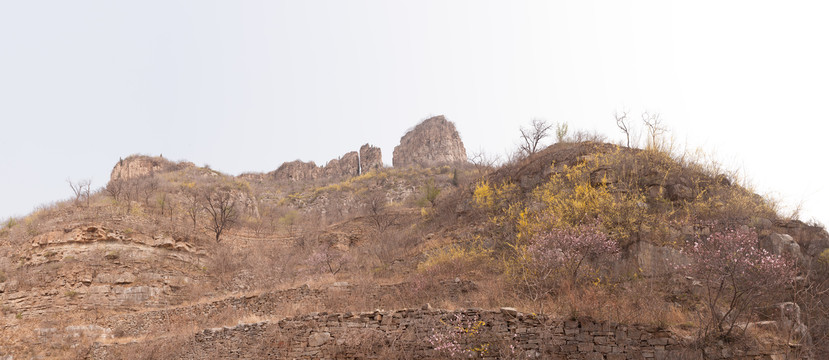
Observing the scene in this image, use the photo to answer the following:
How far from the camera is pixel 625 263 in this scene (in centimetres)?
1235

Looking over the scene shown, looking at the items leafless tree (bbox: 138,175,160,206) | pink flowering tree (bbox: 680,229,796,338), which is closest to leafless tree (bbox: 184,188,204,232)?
Result: leafless tree (bbox: 138,175,160,206)

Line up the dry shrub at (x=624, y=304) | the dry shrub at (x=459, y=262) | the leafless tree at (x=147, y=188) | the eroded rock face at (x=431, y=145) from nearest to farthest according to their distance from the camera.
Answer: the dry shrub at (x=624, y=304) → the dry shrub at (x=459, y=262) → the leafless tree at (x=147, y=188) → the eroded rock face at (x=431, y=145)

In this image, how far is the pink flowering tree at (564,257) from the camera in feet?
38.8

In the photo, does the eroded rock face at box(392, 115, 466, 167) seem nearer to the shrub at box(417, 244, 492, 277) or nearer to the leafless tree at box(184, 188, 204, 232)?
the leafless tree at box(184, 188, 204, 232)

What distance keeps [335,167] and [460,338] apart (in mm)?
50427

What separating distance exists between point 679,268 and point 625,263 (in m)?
1.25

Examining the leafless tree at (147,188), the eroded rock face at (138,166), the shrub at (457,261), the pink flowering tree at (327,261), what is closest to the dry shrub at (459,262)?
the shrub at (457,261)

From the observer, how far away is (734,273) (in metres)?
9.66

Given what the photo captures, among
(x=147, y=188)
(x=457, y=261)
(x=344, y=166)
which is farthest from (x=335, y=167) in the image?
(x=457, y=261)

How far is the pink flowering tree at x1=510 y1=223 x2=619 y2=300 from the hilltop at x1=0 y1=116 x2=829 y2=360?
61 mm

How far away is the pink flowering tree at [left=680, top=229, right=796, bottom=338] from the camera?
9.21 meters

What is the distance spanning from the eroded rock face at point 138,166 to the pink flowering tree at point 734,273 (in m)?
43.0

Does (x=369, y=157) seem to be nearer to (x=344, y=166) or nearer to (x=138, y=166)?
(x=344, y=166)

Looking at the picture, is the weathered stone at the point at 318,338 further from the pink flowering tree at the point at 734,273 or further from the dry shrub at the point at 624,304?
the pink flowering tree at the point at 734,273
